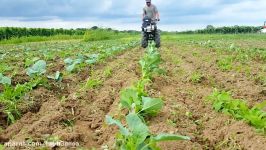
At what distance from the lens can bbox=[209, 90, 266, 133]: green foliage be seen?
438cm

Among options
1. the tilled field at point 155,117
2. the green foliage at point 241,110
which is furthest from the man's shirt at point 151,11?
the green foliage at point 241,110

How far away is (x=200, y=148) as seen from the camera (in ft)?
12.6

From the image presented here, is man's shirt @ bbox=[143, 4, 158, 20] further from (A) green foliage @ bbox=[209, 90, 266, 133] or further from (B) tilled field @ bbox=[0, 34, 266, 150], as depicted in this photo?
(A) green foliage @ bbox=[209, 90, 266, 133]

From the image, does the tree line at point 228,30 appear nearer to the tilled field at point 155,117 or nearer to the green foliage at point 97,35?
the green foliage at point 97,35

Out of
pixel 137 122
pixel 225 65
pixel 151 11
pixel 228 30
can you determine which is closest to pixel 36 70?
pixel 137 122

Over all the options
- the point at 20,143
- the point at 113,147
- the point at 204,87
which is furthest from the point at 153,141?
the point at 204,87

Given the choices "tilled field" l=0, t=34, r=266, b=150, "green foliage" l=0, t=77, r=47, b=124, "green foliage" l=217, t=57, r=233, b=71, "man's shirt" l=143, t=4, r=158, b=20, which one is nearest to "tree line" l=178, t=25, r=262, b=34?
"man's shirt" l=143, t=4, r=158, b=20

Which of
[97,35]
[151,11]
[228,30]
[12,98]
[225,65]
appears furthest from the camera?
[228,30]

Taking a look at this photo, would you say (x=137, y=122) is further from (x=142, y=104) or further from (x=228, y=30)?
(x=228, y=30)

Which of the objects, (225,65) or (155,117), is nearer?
(155,117)

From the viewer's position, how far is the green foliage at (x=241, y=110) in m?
4.38

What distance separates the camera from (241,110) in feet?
16.0

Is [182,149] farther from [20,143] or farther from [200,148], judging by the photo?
[20,143]

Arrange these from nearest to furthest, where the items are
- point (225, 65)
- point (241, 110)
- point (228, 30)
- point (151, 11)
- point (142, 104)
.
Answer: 1. point (142, 104)
2. point (241, 110)
3. point (225, 65)
4. point (151, 11)
5. point (228, 30)
